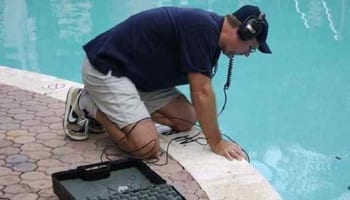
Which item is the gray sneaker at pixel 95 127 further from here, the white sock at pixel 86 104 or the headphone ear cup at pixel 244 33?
the headphone ear cup at pixel 244 33

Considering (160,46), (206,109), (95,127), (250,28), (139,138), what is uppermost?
(250,28)

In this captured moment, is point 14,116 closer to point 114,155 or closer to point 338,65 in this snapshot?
point 114,155

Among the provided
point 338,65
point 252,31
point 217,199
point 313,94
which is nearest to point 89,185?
point 217,199

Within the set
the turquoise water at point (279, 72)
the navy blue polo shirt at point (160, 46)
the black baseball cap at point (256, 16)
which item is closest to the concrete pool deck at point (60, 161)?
the navy blue polo shirt at point (160, 46)

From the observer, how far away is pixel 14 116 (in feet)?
11.0

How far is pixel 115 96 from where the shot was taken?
2883mm

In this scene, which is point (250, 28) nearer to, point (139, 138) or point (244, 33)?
point (244, 33)

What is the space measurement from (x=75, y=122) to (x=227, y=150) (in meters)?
0.76

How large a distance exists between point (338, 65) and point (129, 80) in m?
3.08

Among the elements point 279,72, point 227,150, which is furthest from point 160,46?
point 279,72

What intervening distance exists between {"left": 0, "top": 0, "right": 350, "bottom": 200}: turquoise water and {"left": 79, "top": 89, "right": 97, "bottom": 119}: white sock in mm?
1116

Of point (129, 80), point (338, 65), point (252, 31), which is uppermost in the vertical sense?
point (252, 31)

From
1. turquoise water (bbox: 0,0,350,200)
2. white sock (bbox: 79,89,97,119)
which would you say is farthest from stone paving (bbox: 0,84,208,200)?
turquoise water (bbox: 0,0,350,200)

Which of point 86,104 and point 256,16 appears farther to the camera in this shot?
point 86,104
